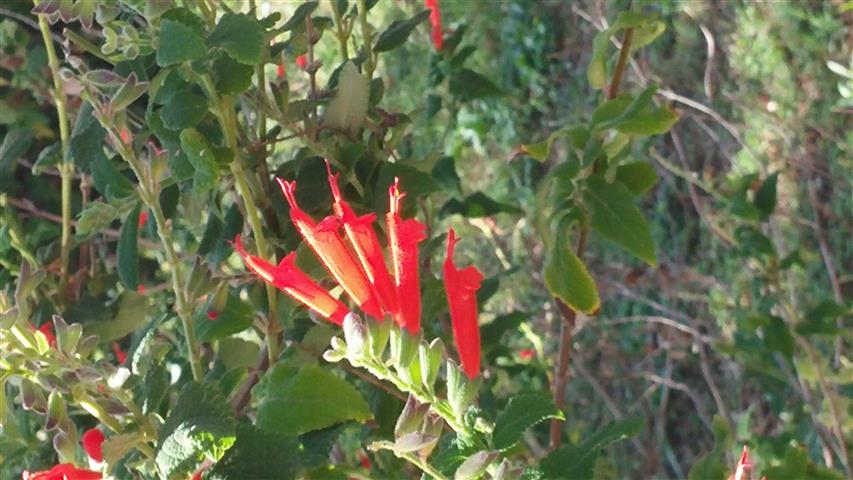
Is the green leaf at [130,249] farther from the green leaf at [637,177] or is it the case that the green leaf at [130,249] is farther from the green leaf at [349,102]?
the green leaf at [637,177]

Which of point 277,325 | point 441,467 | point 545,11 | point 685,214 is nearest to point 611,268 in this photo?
point 685,214

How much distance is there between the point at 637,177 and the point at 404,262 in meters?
0.30

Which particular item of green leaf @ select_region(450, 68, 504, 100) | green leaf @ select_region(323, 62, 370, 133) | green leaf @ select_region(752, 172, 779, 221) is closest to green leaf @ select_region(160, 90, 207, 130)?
green leaf @ select_region(323, 62, 370, 133)

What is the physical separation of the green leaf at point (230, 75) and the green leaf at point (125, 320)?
27cm

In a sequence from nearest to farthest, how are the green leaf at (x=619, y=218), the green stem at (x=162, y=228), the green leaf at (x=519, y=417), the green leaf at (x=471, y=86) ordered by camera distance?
the green leaf at (x=519, y=417)
the green stem at (x=162, y=228)
the green leaf at (x=619, y=218)
the green leaf at (x=471, y=86)

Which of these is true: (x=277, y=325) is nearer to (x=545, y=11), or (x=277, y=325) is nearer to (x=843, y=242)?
(x=843, y=242)

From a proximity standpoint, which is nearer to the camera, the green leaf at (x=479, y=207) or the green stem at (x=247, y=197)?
the green stem at (x=247, y=197)

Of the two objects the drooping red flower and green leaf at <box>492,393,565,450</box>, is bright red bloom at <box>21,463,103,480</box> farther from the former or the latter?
green leaf at <box>492,393,565,450</box>

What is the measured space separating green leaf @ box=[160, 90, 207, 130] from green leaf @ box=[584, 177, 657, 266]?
0.80 ft

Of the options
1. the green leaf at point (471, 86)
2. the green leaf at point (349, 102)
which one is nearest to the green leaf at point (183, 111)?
the green leaf at point (349, 102)

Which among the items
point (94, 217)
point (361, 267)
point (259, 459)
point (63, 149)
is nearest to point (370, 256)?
point (361, 267)

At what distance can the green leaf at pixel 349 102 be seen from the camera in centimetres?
64

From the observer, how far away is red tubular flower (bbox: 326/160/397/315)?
45 cm

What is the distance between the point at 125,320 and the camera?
78 centimetres
